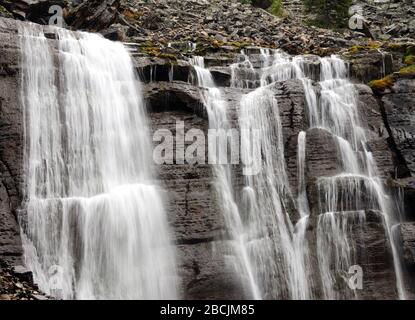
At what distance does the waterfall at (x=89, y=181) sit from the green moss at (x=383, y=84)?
9948 millimetres

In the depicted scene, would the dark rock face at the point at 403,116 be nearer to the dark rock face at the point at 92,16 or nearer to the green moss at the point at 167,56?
the green moss at the point at 167,56

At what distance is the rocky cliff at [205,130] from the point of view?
16953mm

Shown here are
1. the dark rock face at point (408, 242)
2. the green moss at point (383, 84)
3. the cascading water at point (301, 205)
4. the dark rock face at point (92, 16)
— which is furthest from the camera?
the dark rock face at point (92, 16)

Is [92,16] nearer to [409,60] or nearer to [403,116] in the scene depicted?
[409,60]

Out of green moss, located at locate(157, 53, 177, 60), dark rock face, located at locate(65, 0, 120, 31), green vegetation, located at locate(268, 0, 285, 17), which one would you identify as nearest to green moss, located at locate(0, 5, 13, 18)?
dark rock face, located at locate(65, 0, 120, 31)

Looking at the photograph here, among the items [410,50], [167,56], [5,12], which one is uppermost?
[5,12]

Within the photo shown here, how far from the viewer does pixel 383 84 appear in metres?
23.1

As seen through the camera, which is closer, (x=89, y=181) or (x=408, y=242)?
(x=89, y=181)

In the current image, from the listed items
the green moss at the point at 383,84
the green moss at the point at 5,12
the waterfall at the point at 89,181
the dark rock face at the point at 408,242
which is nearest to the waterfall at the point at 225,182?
the waterfall at the point at 89,181

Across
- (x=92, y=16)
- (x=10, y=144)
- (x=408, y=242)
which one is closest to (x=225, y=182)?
(x=408, y=242)

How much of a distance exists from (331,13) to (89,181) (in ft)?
97.5

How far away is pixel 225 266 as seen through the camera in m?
17.3

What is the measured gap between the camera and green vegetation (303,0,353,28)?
41.0m
